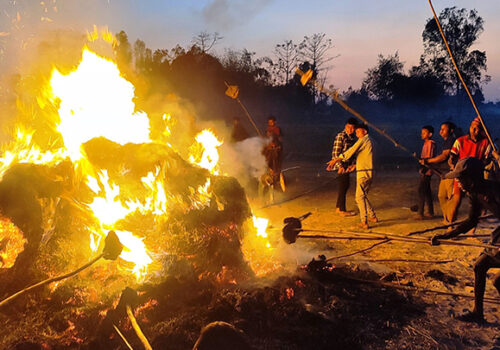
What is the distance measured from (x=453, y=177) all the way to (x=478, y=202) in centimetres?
49

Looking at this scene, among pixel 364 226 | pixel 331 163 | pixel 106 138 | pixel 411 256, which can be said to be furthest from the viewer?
pixel 331 163

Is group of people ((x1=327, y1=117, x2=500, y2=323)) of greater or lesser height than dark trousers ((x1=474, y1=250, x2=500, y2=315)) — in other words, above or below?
above

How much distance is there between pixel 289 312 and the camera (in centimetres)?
431

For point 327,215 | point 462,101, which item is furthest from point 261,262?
point 462,101

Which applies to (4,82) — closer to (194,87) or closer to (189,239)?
(189,239)

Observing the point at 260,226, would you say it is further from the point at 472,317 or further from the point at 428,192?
the point at 428,192

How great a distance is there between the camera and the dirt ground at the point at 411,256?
4.08 m

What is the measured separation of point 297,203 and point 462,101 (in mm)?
40553

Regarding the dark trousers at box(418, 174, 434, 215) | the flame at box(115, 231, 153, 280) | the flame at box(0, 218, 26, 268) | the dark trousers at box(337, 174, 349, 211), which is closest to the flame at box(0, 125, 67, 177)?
the flame at box(0, 218, 26, 268)

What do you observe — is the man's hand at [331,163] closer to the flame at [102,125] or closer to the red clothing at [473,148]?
the red clothing at [473,148]

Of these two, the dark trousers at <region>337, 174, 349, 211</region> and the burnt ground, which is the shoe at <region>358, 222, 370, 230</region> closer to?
the dark trousers at <region>337, 174, 349, 211</region>

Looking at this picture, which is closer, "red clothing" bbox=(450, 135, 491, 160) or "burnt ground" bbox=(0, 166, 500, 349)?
"burnt ground" bbox=(0, 166, 500, 349)

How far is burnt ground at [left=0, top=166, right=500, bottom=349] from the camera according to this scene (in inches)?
151

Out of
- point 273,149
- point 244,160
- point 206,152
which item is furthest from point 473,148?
point 244,160
